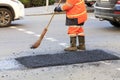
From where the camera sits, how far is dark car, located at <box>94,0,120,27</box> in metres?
14.2

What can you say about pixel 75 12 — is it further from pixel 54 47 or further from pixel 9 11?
pixel 9 11

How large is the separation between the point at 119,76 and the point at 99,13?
7104 millimetres

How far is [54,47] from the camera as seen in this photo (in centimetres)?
1105

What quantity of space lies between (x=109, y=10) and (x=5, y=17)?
3.78 metres

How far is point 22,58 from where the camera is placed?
950cm

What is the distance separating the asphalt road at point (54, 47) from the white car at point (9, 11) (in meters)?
0.30

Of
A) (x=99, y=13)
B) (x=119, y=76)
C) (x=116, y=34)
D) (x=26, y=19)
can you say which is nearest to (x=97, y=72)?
(x=119, y=76)

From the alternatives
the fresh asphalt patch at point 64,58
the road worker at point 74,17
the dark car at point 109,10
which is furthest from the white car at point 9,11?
the fresh asphalt patch at point 64,58

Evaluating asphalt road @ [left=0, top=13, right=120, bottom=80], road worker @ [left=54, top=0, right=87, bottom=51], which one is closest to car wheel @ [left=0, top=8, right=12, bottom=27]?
asphalt road @ [left=0, top=13, right=120, bottom=80]

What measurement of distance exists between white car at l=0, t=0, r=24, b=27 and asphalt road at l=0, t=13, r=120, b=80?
30 centimetres

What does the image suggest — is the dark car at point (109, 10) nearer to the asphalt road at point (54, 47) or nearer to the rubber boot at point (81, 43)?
the asphalt road at point (54, 47)

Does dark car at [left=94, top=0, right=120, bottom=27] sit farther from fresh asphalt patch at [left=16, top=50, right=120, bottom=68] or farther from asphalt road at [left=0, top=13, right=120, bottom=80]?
fresh asphalt patch at [left=16, top=50, right=120, bottom=68]

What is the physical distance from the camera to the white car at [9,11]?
15.5m

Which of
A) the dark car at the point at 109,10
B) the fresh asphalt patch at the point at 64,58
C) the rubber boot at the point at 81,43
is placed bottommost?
the fresh asphalt patch at the point at 64,58
